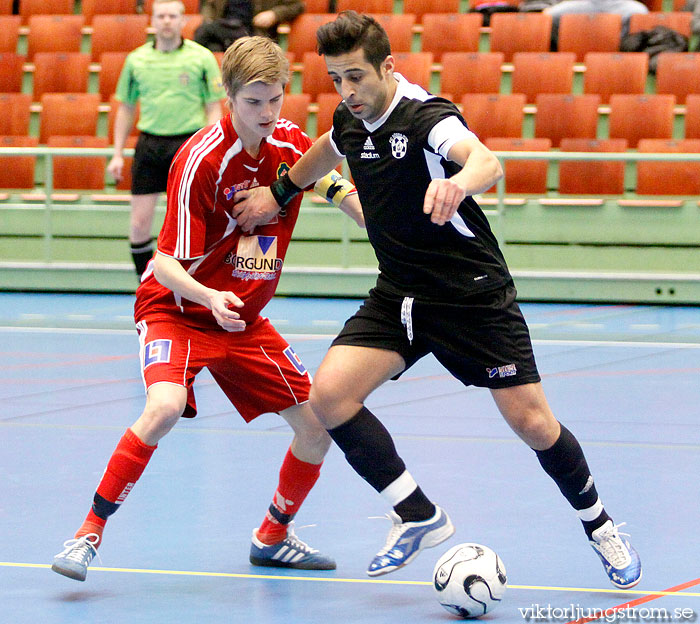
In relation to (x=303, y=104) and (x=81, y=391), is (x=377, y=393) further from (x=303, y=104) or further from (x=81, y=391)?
(x=303, y=104)

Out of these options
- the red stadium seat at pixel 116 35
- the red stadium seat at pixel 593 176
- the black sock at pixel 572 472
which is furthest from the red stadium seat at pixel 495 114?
the black sock at pixel 572 472

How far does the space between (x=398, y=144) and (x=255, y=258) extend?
2.25ft

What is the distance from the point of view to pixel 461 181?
290cm

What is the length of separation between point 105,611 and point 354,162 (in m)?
1.37

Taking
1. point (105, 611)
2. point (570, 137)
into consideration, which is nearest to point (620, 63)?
point (570, 137)

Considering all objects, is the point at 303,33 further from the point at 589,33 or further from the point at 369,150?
the point at 369,150

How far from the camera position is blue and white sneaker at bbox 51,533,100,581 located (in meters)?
3.27

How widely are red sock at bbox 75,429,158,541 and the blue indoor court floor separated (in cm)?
17

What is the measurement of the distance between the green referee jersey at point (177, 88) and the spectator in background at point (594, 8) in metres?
4.04

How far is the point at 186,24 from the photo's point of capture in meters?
11.8

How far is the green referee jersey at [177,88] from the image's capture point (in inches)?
311

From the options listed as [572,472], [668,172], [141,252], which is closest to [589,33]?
[668,172]

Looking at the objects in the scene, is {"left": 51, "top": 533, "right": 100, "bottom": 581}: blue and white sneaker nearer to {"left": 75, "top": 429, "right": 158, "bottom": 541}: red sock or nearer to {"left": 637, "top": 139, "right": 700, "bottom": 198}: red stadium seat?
{"left": 75, "top": 429, "right": 158, "bottom": 541}: red sock

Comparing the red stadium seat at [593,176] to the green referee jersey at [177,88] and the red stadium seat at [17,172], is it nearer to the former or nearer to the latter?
the green referee jersey at [177,88]
